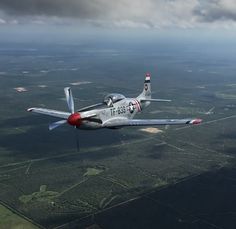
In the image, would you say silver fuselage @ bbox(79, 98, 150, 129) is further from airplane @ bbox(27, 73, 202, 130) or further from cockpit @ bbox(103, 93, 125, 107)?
cockpit @ bbox(103, 93, 125, 107)

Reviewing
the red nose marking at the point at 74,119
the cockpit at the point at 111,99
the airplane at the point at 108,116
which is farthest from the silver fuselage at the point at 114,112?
the red nose marking at the point at 74,119

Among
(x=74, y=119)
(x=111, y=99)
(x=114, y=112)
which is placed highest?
(x=111, y=99)

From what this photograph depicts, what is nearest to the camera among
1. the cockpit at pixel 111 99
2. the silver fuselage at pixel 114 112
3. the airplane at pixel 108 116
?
the airplane at pixel 108 116

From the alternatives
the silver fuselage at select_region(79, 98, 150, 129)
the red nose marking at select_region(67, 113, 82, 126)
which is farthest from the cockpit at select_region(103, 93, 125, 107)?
the red nose marking at select_region(67, 113, 82, 126)

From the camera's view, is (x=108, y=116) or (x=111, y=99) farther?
(x=111, y=99)

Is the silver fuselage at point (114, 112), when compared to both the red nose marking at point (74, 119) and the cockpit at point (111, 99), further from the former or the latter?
the red nose marking at point (74, 119)

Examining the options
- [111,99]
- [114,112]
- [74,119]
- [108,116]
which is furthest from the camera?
[111,99]

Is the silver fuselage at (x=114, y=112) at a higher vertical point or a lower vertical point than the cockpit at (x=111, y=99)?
lower

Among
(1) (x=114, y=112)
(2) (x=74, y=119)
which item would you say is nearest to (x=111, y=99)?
(1) (x=114, y=112)

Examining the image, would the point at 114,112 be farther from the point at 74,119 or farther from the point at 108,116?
the point at 74,119

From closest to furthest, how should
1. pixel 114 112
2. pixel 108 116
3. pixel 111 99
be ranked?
pixel 108 116, pixel 114 112, pixel 111 99

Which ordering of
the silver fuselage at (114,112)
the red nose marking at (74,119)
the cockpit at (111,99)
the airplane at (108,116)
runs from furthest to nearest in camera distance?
1. the cockpit at (111,99)
2. the silver fuselage at (114,112)
3. the airplane at (108,116)
4. the red nose marking at (74,119)
